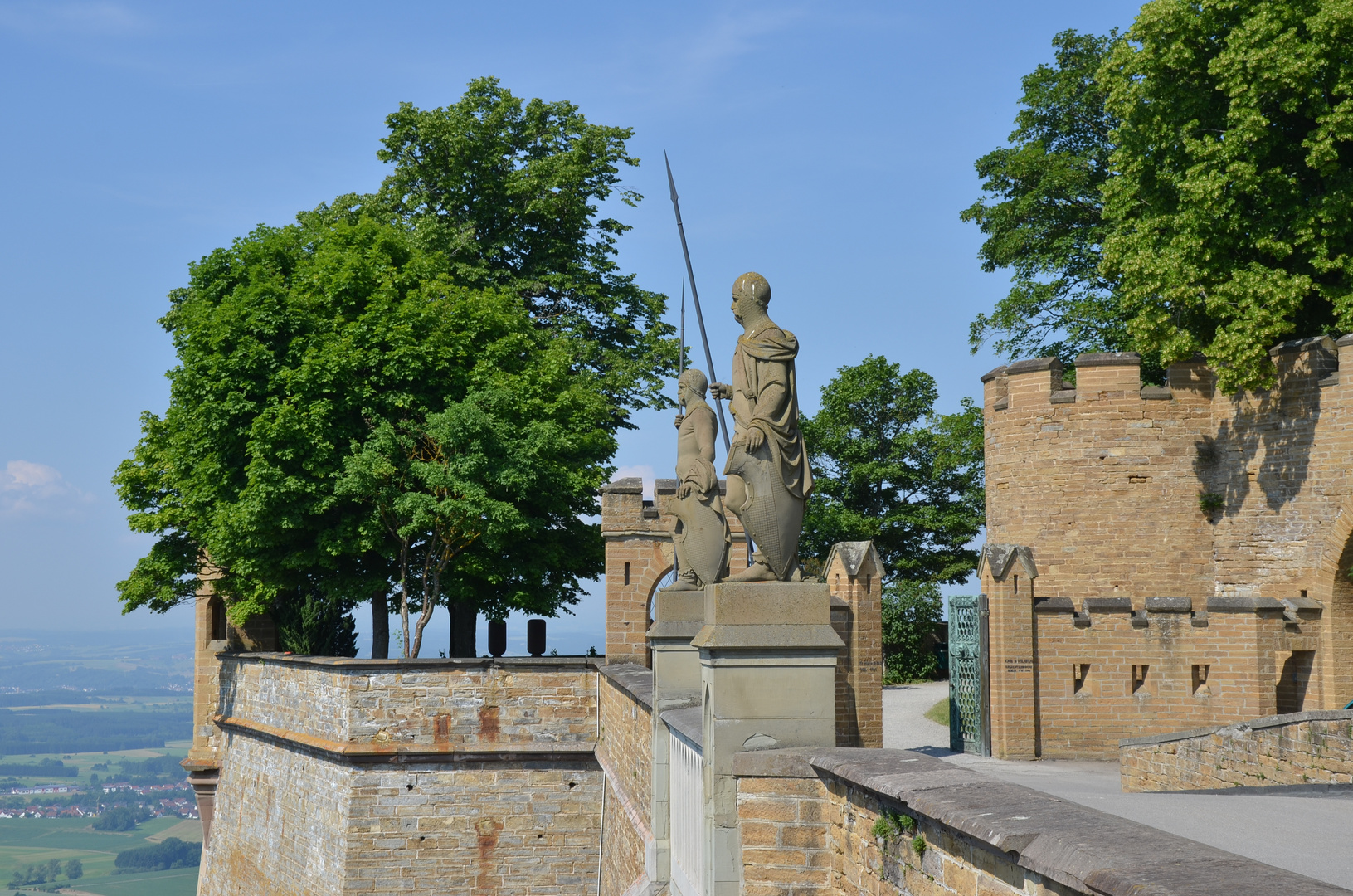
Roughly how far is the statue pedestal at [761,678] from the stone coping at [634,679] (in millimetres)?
4223

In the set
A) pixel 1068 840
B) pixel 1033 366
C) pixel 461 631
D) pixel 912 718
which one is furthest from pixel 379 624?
pixel 1068 840

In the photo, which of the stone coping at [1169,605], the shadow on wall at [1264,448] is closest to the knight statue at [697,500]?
the stone coping at [1169,605]

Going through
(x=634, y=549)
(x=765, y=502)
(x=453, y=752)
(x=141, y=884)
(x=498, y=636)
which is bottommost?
(x=141, y=884)

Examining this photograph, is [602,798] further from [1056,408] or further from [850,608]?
[1056,408]

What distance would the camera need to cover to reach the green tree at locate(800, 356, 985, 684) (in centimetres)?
3562

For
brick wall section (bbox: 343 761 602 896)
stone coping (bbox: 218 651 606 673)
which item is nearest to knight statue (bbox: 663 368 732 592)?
stone coping (bbox: 218 651 606 673)

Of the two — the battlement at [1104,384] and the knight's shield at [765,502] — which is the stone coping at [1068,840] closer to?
the knight's shield at [765,502]

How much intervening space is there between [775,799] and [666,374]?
22.5 m

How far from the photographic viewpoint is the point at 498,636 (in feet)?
84.8

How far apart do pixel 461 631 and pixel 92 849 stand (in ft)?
499

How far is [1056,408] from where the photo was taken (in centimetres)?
1994

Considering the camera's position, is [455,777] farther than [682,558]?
Yes

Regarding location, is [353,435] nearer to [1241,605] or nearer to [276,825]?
[276,825]

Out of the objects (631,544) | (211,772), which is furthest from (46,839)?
(631,544)
